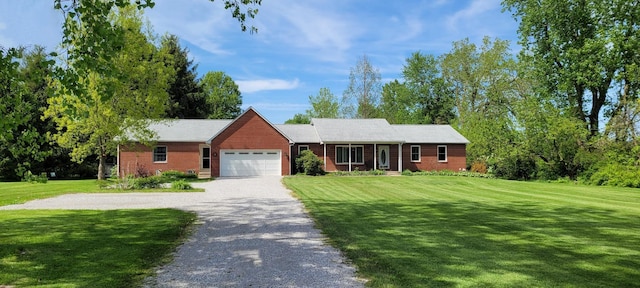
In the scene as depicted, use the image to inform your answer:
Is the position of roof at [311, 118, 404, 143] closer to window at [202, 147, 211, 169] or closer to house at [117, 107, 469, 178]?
house at [117, 107, 469, 178]

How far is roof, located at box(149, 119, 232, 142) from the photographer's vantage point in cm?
3152

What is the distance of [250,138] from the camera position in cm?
3034

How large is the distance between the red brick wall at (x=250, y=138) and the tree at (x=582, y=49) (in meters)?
19.5

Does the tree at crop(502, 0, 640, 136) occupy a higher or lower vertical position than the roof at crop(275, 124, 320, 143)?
higher

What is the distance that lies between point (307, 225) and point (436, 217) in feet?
11.6

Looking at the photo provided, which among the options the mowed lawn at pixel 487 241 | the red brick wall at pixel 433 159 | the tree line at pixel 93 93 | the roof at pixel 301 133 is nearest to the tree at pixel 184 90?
the tree line at pixel 93 93

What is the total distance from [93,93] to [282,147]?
42.3 ft

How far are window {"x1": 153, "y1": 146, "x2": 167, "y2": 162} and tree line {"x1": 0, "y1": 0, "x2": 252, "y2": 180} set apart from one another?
318cm

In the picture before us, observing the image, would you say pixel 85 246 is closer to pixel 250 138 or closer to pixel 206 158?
pixel 250 138

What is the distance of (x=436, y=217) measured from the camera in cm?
1098

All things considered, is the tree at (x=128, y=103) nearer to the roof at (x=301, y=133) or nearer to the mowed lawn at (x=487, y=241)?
the roof at (x=301, y=133)

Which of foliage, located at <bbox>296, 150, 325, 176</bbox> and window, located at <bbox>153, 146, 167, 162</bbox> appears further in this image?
window, located at <bbox>153, 146, 167, 162</bbox>

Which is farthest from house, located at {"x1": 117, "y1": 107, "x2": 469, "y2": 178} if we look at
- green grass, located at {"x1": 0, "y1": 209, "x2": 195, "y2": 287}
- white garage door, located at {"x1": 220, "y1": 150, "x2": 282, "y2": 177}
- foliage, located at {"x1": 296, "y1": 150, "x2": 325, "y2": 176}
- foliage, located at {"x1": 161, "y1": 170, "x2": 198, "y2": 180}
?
green grass, located at {"x1": 0, "y1": 209, "x2": 195, "y2": 287}

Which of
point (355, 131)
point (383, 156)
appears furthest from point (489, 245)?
point (383, 156)
